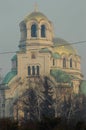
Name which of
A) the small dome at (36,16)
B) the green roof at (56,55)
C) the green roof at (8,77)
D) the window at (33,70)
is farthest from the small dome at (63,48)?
the green roof at (8,77)

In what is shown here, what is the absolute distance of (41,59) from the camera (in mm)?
73938

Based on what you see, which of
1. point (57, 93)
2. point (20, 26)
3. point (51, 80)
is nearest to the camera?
point (57, 93)

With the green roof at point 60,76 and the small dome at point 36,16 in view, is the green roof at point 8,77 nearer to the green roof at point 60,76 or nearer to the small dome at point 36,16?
the green roof at point 60,76

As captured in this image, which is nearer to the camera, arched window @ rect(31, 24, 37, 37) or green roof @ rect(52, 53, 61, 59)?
arched window @ rect(31, 24, 37, 37)

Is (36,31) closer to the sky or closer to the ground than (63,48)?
closer to the sky

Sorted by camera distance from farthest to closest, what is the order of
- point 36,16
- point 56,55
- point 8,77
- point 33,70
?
point 56,55 → point 36,16 → point 8,77 → point 33,70

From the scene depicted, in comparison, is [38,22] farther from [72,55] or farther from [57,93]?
[57,93]

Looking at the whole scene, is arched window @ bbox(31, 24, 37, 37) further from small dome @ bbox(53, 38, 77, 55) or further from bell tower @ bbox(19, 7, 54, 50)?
small dome @ bbox(53, 38, 77, 55)

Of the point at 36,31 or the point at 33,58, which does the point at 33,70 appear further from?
the point at 36,31

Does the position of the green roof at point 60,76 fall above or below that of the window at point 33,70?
below

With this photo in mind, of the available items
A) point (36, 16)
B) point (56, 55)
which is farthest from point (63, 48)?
point (36, 16)

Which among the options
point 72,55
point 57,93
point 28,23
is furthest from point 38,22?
point 57,93

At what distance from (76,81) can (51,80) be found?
21.9ft

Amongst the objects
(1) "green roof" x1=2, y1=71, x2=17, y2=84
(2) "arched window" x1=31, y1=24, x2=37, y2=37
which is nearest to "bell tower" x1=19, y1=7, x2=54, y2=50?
(2) "arched window" x1=31, y1=24, x2=37, y2=37
